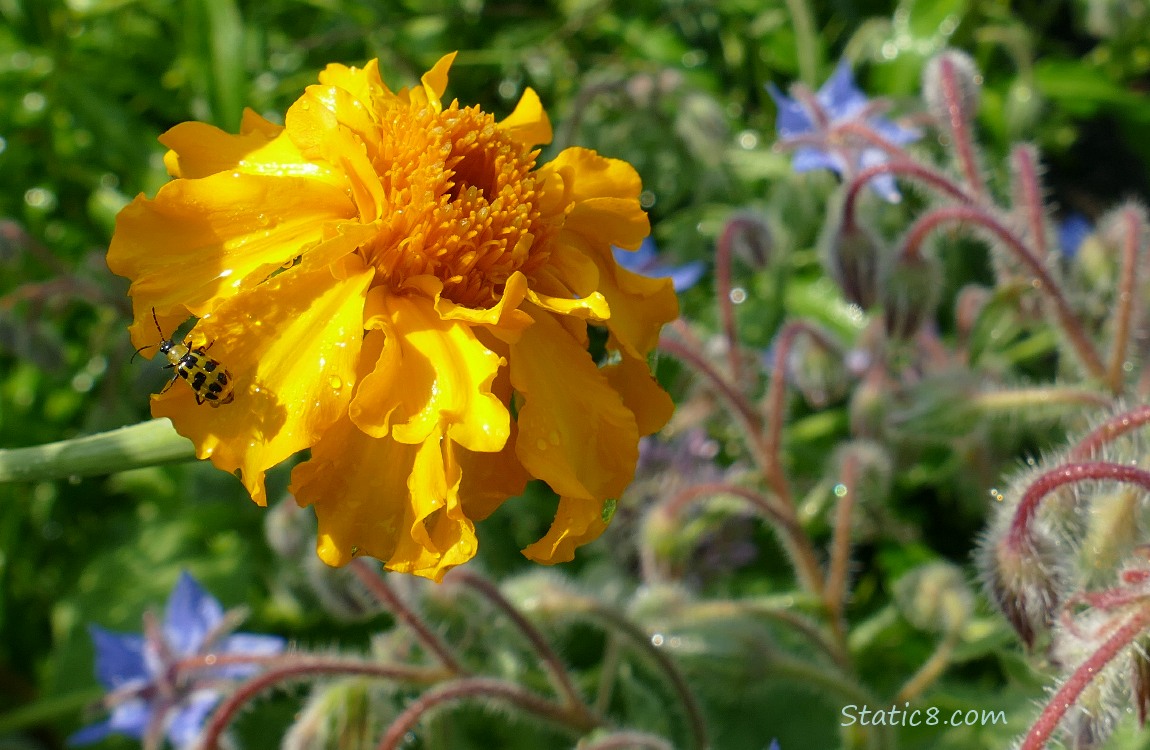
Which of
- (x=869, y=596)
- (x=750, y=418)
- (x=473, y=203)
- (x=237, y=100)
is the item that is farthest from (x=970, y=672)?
(x=237, y=100)

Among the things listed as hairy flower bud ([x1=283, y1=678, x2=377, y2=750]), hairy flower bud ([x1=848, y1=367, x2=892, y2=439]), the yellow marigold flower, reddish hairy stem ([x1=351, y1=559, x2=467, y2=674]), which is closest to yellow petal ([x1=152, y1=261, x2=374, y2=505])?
the yellow marigold flower

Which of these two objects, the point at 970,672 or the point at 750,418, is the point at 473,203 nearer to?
the point at 750,418

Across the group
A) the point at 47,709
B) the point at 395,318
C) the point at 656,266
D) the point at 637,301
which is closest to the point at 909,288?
the point at 656,266

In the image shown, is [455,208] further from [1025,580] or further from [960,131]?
[960,131]

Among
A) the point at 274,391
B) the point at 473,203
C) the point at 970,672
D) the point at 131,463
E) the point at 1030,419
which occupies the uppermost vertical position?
the point at 473,203

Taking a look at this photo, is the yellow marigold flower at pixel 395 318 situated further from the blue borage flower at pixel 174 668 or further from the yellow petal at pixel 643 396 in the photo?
the blue borage flower at pixel 174 668

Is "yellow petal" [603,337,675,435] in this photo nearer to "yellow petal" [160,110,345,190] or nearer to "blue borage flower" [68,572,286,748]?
"yellow petal" [160,110,345,190]
